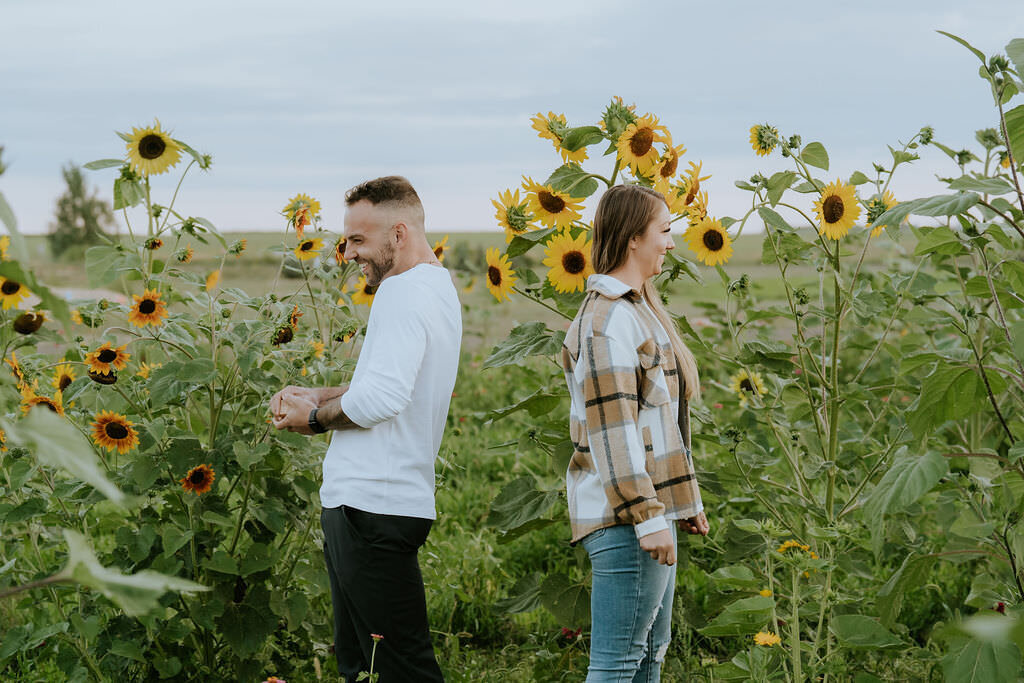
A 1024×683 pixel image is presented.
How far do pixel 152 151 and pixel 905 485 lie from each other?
198cm

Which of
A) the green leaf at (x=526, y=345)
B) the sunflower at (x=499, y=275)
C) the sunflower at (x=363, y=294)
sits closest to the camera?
the green leaf at (x=526, y=345)

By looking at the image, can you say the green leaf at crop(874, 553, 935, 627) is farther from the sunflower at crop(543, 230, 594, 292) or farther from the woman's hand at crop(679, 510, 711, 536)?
→ the sunflower at crop(543, 230, 594, 292)

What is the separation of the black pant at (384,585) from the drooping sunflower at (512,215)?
0.77m

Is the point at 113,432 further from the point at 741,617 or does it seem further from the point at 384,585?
the point at 741,617

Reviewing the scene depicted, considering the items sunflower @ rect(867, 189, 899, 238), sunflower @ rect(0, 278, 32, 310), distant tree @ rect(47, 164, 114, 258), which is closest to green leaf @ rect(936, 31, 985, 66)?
sunflower @ rect(867, 189, 899, 238)

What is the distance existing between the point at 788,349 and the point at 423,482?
112 centimetres

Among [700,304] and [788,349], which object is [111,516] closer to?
[788,349]

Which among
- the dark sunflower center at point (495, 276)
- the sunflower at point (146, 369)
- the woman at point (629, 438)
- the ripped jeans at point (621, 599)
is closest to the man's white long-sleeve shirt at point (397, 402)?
the dark sunflower center at point (495, 276)

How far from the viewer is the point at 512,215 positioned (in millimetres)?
2480

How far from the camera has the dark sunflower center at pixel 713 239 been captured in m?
2.55

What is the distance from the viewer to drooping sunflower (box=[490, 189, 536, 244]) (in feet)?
8.14

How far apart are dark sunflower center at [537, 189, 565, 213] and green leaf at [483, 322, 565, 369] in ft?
0.97

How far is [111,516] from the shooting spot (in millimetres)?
2656

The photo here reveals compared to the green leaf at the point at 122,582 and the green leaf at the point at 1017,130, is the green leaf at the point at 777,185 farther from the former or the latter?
the green leaf at the point at 122,582
